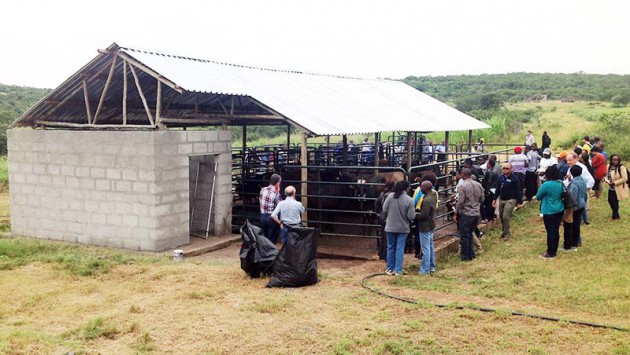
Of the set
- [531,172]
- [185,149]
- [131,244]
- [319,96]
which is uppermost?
[319,96]

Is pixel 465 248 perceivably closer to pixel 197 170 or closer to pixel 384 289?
pixel 384 289

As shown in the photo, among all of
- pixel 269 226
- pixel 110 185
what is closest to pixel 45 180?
pixel 110 185

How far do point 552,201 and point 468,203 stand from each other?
1.42m

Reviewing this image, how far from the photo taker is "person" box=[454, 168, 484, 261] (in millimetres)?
9852

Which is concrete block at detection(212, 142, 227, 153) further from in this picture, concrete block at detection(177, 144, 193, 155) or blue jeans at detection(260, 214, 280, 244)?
blue jeans at detection(260, 214, 280, 244)

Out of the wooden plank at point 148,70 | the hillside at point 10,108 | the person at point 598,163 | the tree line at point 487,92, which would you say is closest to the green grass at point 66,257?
the wooden plank at point 148,70

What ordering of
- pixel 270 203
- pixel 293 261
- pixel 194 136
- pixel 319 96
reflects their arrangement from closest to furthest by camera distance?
pixel 293 261 → pixel 270 203 → pixel 194 136 → pixel 319 96

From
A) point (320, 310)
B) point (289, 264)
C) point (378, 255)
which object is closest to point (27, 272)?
point (289, 264)

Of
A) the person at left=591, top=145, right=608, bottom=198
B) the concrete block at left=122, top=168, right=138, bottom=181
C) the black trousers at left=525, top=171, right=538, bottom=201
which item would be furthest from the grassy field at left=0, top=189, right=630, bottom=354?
the black trousers at left=525, top=171, right=538, bottom=201

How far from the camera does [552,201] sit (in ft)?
32.5

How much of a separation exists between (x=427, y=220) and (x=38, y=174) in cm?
840

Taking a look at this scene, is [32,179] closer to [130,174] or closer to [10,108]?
[130,174]

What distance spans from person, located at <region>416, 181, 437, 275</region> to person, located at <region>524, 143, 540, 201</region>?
5.89m

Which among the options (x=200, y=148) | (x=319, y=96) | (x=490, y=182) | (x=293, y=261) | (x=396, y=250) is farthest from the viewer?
(x=319, y=96)
